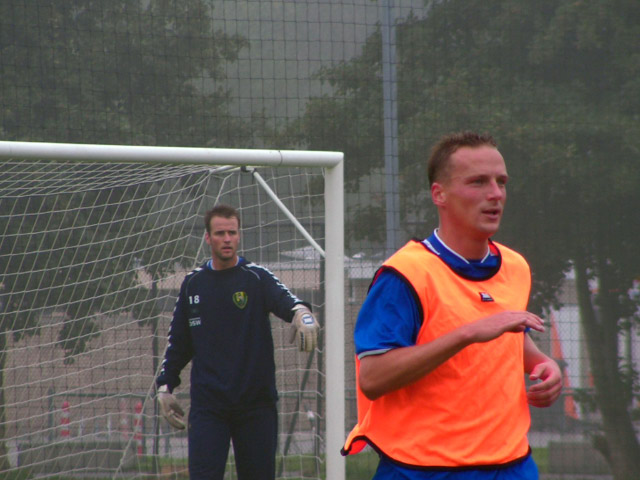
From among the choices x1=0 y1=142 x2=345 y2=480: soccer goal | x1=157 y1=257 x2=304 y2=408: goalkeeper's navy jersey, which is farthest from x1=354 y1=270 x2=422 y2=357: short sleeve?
x1=0 y1=142 x2=345 y2=480: soccer goal

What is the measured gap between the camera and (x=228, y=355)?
170 inches

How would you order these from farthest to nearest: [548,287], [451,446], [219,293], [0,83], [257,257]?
[548,287] < [257,257] < [0,83] < [219,293] < [451,446]

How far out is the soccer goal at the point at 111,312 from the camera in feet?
18.0

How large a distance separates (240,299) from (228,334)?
0.64ft

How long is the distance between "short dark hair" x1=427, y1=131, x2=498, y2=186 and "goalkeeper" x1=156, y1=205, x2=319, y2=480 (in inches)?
73.8

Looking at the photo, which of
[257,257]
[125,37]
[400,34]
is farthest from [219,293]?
[400,34]

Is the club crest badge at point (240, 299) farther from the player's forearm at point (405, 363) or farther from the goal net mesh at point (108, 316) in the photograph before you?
the player's forearm at point (405, 363)

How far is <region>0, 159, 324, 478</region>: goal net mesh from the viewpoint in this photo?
5.50 metres

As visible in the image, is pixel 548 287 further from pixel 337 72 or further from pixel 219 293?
pixel 219 293

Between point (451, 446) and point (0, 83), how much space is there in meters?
4.51

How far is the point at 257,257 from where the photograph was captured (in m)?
5.95

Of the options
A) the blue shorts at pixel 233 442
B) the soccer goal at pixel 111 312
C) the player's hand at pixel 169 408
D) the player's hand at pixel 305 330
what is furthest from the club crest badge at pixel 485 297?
the soccer goal at pixel 111 312

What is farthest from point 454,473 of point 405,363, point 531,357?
point 531,357

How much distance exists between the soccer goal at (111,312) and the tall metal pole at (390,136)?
0.59 meters
